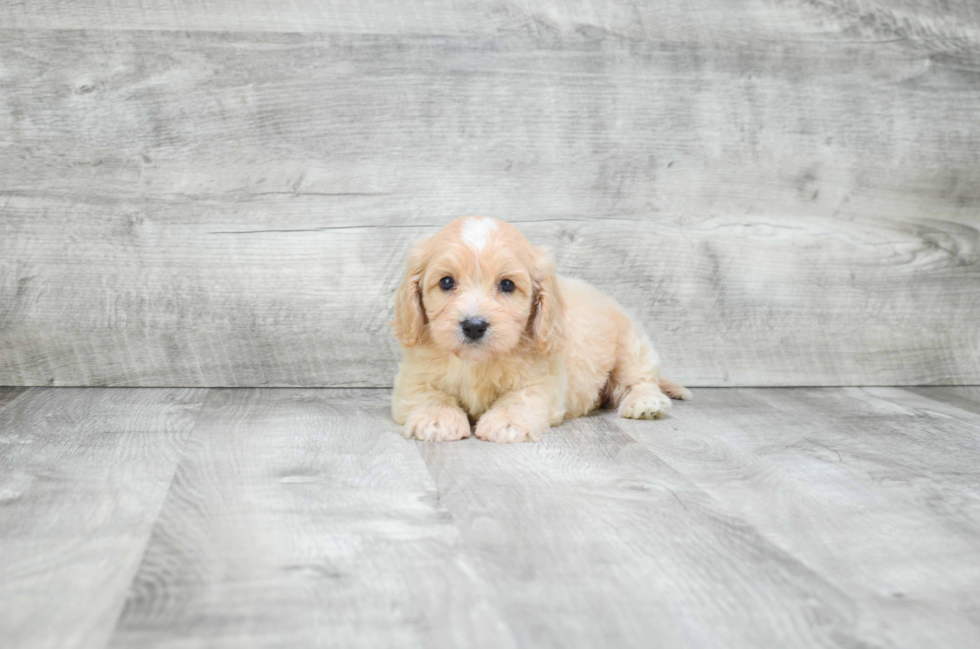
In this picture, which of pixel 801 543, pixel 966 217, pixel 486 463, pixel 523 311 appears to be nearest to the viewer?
pixel 801 543

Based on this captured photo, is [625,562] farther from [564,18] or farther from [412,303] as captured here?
[564,18]

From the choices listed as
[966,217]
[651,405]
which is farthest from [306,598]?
[966,217]

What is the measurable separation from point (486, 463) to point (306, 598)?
86 centimetres

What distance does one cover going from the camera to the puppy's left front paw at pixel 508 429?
2445mm

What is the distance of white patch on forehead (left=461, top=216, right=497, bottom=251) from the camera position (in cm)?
241

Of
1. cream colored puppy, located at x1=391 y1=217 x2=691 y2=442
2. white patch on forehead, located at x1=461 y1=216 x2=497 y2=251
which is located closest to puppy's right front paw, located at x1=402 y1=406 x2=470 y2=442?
cream colored puppy, located at x1=391 y1=217 x2=691 y2=442

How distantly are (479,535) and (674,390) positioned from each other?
1.70 metres

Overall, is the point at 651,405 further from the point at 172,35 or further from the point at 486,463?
the point at 172,35

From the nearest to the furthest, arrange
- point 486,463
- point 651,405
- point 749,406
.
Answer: point 486,463 → point 651,405 → point 749,406

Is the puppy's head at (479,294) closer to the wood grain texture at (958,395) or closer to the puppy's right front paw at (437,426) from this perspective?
the puppy's right front paw at (437,426)

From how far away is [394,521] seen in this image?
174 cm

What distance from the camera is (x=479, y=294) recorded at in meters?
2.41

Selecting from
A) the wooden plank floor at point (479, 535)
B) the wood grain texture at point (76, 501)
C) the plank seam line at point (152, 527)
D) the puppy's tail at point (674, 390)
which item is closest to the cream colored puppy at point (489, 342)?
the wooden plank floor at point (479, 535)

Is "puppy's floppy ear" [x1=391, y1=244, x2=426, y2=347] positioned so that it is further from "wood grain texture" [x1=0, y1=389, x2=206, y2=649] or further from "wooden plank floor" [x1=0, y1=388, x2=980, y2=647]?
"wood grain texture" [x1=0, y1=389, x2=206, y2=649]
